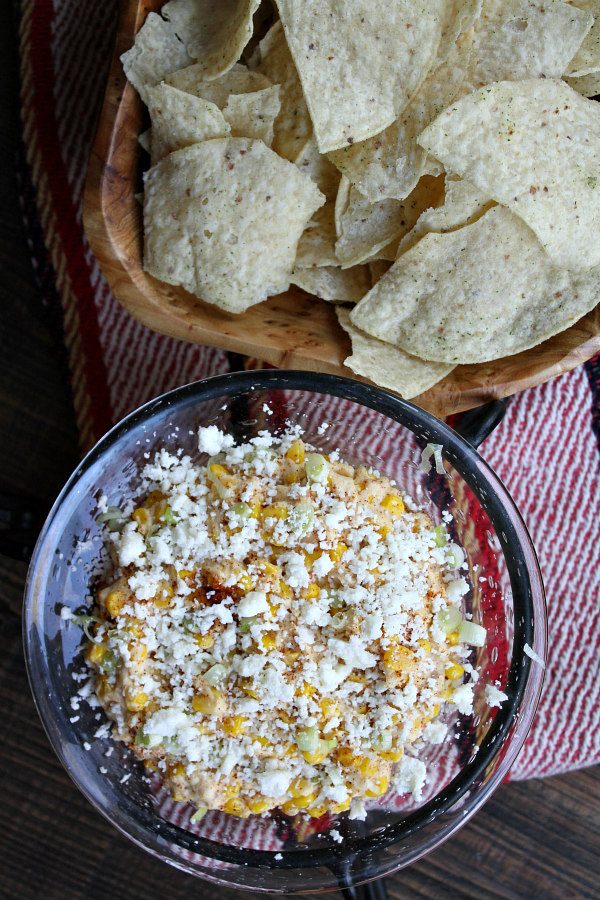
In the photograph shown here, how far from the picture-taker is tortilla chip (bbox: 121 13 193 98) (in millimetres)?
1461

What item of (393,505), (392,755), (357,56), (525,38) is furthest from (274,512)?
(525,38)

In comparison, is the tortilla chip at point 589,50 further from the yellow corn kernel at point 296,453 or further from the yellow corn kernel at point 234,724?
the yellow corn kernel at point 234,724

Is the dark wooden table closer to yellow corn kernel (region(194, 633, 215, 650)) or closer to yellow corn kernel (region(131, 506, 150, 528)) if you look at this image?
yellow corn kernel (region(131, 506, 150, 528))

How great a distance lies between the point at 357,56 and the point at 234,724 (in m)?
1.16

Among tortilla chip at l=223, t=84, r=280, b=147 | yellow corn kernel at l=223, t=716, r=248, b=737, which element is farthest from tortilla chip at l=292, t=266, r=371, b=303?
yellow corn kernel at l=223, t=716, r=248, b=737

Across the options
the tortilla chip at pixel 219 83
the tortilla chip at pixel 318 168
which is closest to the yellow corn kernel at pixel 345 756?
the tortilla chip at pixel 318 168

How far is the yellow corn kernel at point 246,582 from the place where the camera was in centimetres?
136

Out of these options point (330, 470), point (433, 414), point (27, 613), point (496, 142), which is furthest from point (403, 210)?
point (27, 613)

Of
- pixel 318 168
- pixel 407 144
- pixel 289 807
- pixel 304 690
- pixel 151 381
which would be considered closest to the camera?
pixel 304 690

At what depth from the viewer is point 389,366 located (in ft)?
5.27

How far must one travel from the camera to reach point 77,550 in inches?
60.5

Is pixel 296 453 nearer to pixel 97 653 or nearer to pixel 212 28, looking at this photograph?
pixel 97 653

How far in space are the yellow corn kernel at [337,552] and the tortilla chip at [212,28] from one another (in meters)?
0.85

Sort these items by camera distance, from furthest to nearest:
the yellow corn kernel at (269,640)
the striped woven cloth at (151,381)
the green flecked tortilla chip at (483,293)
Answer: the striped woven cloth at (151,381)
the green flecked tortilla chip at (483,293)
the yellow corn kernel at (269,640)
